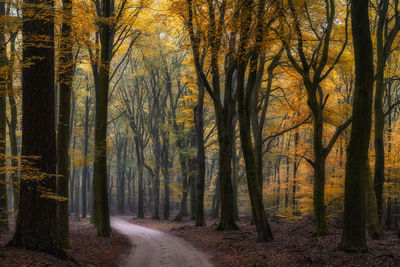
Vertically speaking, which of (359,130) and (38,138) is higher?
(359,130)

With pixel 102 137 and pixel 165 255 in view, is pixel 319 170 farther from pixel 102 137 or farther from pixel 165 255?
pixel 102 137

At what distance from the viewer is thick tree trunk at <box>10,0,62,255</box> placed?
274 inches

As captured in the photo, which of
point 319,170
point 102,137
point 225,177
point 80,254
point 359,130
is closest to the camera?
point 359,130

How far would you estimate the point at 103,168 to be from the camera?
43.3ft

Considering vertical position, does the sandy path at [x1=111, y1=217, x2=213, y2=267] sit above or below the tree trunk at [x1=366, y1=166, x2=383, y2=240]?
below

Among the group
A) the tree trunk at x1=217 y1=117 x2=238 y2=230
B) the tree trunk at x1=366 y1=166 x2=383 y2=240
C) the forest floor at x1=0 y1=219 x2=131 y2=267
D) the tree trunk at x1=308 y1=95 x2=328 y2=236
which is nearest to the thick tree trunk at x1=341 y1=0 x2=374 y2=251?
the tree trunk at x1=366 y1=166 x2=383 y2=240

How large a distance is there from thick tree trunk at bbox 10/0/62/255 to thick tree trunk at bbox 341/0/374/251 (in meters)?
7.61

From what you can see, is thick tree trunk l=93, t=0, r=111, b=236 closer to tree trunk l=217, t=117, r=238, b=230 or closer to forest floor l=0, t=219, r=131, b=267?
forest floor l=0, t=219, r=131, b=267

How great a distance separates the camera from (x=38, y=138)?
7.26 meters

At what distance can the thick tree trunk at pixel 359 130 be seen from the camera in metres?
7.94

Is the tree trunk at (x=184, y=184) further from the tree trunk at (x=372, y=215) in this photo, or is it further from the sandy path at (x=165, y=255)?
the tree trunk at (x=372, y=215)

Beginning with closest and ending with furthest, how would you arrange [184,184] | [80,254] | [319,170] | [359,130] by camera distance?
[359,130] → [80,254] → [319,170] → [184,184]

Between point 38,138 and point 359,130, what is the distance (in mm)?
8179

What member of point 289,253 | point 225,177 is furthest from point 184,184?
point 289,253
